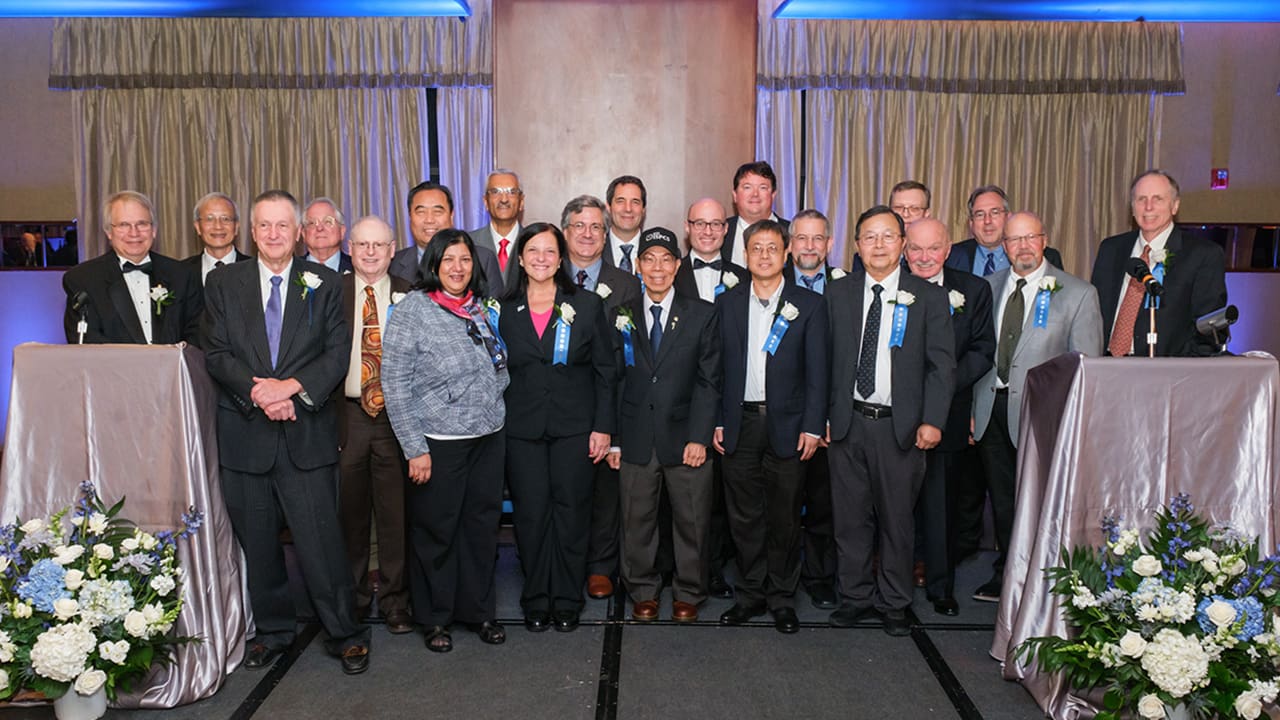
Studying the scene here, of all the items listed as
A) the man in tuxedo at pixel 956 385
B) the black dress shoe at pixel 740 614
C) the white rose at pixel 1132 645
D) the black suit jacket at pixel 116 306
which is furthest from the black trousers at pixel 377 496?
the white rose at pixel 1132 645

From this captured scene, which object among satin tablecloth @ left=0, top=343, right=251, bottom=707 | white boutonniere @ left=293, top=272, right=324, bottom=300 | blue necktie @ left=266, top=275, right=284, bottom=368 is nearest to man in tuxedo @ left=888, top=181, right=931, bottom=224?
white boutonniere @ left=293, top=272, right=324, bottom=300

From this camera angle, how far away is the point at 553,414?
374cm

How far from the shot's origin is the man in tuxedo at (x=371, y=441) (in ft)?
12.3

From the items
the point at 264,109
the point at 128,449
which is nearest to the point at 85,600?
the point at 128,449

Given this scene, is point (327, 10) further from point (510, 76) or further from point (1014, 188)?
point (1014, 188)

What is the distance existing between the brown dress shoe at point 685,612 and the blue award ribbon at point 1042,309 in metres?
1.98

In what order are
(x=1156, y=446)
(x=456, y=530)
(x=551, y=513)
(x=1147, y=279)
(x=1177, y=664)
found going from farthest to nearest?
1. (x=551, y=513)
2. (x=456, y=530)
3. (x=1147, y=279)
4. (x=1156, y=446)
5. (x=1177, y=664)

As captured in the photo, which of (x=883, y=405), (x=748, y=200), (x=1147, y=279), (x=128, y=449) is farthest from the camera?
(x=748, y=200)

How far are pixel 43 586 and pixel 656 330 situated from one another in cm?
234

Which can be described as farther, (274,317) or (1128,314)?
(1128,314)

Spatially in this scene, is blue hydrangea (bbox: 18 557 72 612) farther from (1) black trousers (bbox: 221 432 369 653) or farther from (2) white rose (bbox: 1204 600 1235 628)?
(2) white rose (bbox: 1204 600 1235 628)

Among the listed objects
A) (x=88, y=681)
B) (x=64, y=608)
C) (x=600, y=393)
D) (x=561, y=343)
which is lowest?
(x=88, y=681)

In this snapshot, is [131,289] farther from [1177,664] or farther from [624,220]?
[1177,664]

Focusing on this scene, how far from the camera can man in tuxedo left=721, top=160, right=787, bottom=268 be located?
184 inches
